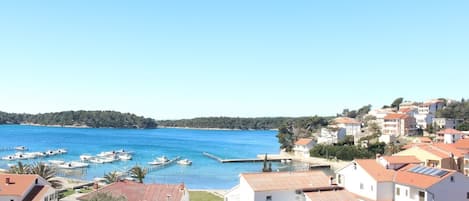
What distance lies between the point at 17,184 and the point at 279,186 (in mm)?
19079

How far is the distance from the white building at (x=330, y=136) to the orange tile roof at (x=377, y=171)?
68.8m

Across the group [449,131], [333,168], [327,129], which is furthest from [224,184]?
[327,129]

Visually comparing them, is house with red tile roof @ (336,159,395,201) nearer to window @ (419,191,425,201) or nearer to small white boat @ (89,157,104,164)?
window @ (419,191,425,201)

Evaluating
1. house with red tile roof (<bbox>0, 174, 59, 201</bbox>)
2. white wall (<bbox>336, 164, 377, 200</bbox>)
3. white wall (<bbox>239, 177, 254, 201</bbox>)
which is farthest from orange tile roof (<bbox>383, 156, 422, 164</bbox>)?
house with red tile roof (<bbox>0, 174, 59, 201</bbox>)

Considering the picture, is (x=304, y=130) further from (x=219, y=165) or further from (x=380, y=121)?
(x=219, y=165)

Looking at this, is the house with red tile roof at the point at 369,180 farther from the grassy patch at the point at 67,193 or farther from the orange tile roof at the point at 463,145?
the grassy patch at the point at 67,193

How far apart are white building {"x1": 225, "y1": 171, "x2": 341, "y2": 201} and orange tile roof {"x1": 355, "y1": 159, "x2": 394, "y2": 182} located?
451 centimetres

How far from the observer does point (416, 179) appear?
113ft

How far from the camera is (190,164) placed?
97.5 meters

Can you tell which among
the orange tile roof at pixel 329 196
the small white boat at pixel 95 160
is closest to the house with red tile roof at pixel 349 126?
the small white boat at pixel 95 160

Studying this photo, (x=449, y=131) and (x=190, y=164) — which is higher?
(x=449, y=131)

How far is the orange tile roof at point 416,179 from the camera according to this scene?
33.1 meters

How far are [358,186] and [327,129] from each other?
75.6 m

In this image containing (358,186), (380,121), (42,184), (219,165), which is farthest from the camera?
(380,121)
